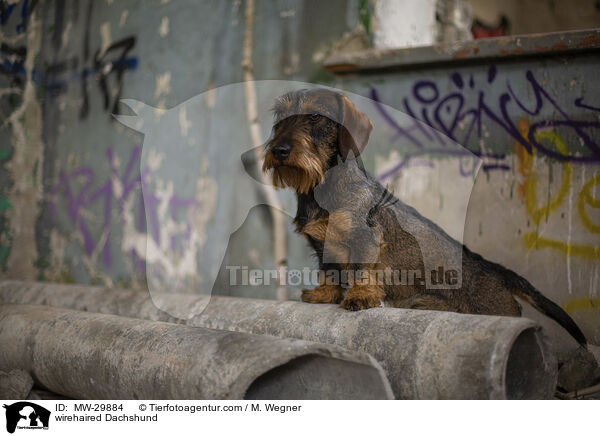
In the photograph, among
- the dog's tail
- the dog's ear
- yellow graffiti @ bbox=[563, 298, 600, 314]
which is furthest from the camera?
yellow graffiti @ bbox=[563, 298, 600, 314]

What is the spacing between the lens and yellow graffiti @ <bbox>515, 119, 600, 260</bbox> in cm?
365

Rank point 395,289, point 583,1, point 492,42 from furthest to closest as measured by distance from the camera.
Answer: point 583,1 → point 492,42 → point 395,289

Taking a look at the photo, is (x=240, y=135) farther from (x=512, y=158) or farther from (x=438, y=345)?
(x=438, y=345)

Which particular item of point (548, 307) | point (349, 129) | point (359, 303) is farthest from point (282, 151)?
point (548, 307)

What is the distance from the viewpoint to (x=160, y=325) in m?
2.73

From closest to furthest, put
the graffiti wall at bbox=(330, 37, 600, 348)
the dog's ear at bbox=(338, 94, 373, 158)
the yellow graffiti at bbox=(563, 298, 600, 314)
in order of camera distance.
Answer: the dog's ear at bbox=(338, 94, 373, 158) < the yellow graffiti at bbox=(563, 298, 600, 314) < the graffiti wall at bbox=(330, 37, 600, 348)

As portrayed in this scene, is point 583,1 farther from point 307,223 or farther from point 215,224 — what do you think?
point 307,223

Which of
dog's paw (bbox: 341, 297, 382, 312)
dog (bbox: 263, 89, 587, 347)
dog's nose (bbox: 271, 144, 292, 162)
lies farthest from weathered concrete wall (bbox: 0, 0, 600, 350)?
dog's nose (bbox: 271, 144, 292, 162)

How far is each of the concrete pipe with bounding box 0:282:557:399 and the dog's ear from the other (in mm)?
874

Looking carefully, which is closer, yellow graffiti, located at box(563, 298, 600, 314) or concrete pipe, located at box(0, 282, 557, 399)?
concrete pipe, located at box(0, 282, 557, 399)
